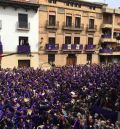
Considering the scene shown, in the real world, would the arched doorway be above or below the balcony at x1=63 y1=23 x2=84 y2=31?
below

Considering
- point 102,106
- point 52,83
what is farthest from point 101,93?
point 52,83

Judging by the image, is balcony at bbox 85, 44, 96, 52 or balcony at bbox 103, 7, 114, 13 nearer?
balcony at bbox 85, 44, 96, 52

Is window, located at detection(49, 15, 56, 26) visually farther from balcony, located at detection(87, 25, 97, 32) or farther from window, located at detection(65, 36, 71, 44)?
balcony, located at detection(87, 25, 97, 32)

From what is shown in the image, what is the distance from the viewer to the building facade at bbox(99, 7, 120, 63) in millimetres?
45312

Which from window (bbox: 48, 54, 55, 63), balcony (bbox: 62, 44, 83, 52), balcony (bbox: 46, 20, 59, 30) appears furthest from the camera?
balcony (bbox: 62, 44, 83, 52)

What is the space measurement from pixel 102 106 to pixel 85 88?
3.35 metres

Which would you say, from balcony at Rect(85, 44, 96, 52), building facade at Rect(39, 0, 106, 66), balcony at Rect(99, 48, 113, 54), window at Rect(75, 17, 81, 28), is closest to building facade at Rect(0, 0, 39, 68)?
building facade at Rect(39, 0, 106, 66)

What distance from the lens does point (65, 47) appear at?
39781 millimetres

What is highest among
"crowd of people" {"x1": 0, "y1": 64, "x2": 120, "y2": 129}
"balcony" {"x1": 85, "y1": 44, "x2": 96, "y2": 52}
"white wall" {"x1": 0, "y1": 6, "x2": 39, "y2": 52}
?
"white wall" {"x1": 0, "y1": 6, "x2": 39, "y2": 52}

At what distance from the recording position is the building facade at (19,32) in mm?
34719

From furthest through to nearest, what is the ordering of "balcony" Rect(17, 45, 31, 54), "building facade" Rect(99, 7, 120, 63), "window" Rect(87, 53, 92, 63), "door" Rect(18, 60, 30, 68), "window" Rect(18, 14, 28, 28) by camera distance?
"building facade" Rect(99, 7, 120, 63), "window" Rect(87, 53, 92, 63), "door" Rect(18, 60, 30, 68), "window" Rect(18, 14, 28, 28), "balcony" Rect(17, 45, 31, 54)

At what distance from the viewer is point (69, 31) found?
40.5 m

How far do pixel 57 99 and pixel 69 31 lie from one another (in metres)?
22.4

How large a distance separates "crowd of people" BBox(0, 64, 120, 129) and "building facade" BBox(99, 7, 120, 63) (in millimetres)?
19031
